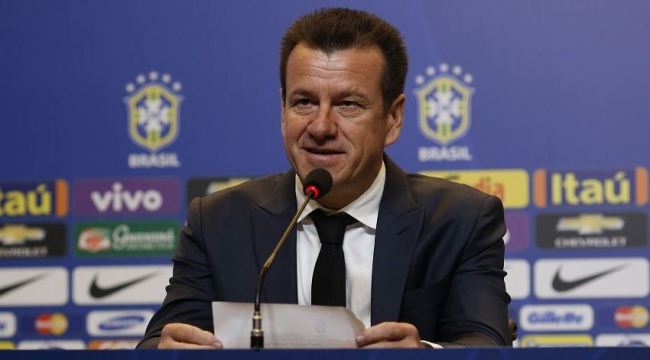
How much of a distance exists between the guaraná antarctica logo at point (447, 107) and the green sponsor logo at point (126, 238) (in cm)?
100

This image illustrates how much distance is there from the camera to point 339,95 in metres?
2.77

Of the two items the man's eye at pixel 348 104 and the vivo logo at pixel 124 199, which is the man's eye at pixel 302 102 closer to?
the man's eye at pixel 348 104

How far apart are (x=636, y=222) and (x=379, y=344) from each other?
2.07 metres

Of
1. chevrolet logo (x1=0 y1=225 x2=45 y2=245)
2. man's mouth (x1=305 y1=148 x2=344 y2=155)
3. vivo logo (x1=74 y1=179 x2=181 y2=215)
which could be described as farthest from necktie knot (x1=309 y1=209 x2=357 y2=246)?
chevrolet logo (x1=0 y1=225 x2=45 y2=245)

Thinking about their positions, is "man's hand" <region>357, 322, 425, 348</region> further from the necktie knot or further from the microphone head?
the necktie knot

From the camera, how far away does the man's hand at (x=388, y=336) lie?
7.59ft

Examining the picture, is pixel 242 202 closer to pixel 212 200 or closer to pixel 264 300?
pixel 212 200

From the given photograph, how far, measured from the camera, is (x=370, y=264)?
9.40 feet

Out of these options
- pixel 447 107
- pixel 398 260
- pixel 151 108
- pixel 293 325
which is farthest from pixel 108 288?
pixel 293 325

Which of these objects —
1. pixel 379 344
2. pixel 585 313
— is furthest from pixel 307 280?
pixel 585 313

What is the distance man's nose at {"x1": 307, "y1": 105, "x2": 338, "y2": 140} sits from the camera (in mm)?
2719

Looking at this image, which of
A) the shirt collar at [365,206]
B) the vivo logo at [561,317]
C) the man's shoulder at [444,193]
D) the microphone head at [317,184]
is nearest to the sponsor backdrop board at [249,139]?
the vivo logo at [561,317]

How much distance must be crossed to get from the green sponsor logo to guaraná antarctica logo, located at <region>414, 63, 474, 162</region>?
100 centimetres

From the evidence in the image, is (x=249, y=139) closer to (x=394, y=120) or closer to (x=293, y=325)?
(x=394, y=120)
